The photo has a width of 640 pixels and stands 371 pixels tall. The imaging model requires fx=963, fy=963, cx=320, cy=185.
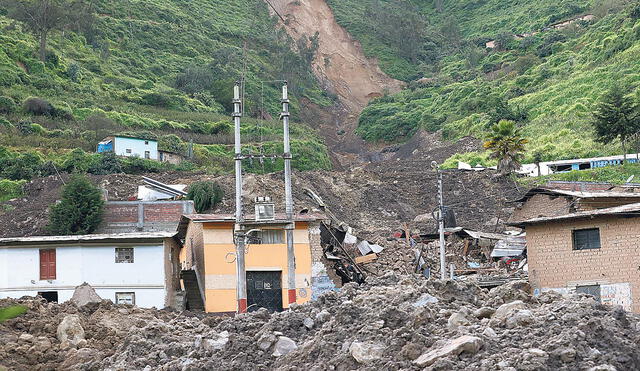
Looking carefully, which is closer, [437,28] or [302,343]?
[302,343]

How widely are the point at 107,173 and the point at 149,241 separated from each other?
28011 mm

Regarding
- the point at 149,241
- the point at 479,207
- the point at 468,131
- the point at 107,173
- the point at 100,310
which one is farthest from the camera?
the point at 468,131

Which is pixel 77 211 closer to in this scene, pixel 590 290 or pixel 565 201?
pixel 565 201

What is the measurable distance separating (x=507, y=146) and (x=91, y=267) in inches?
1193

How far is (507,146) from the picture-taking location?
53.7m

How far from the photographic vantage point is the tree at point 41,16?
79.7 meters

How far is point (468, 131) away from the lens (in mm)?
76125

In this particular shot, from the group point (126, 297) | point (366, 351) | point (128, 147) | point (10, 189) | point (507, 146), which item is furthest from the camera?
point (128, 147)

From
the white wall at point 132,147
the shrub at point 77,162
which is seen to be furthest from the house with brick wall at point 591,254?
the white wall at point 132,147

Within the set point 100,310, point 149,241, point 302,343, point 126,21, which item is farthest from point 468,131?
point 302,343

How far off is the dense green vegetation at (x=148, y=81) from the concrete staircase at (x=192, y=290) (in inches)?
732

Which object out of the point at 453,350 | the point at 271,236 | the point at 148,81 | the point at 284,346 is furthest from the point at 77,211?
the point at 148,81

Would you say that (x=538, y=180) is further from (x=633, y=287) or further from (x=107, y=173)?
(x=633, y=287)

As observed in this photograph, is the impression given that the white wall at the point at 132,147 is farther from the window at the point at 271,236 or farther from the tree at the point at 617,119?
the window at the point at 271,236
